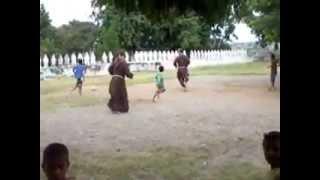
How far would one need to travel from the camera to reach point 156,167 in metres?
3.34

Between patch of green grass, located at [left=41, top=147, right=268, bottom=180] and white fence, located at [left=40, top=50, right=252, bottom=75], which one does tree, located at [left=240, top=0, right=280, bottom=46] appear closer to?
white fence, located at [left=40, top=50, right=252, bottom=75]

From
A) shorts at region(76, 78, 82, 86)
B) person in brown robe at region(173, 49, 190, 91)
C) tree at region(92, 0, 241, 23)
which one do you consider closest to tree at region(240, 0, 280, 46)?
person in brown robe at region(173, 49, 190, 91)

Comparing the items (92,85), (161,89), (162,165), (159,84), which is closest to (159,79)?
(159,84)

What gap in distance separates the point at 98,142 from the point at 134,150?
320 mm

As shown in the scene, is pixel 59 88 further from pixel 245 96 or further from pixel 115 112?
pixel 245 96

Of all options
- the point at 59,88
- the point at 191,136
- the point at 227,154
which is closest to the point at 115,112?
the point at 59,88

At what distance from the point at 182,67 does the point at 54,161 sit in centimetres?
315

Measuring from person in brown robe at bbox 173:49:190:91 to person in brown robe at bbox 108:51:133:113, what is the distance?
1.24 ft

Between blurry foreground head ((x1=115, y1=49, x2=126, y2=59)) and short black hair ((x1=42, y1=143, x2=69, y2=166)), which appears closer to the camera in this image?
short black hair ((x1=42, y1=143, x2=69, y2=166))

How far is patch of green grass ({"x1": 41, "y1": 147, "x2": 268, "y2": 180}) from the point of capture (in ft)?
10.6

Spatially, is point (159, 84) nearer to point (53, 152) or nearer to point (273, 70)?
point (273, 70)
